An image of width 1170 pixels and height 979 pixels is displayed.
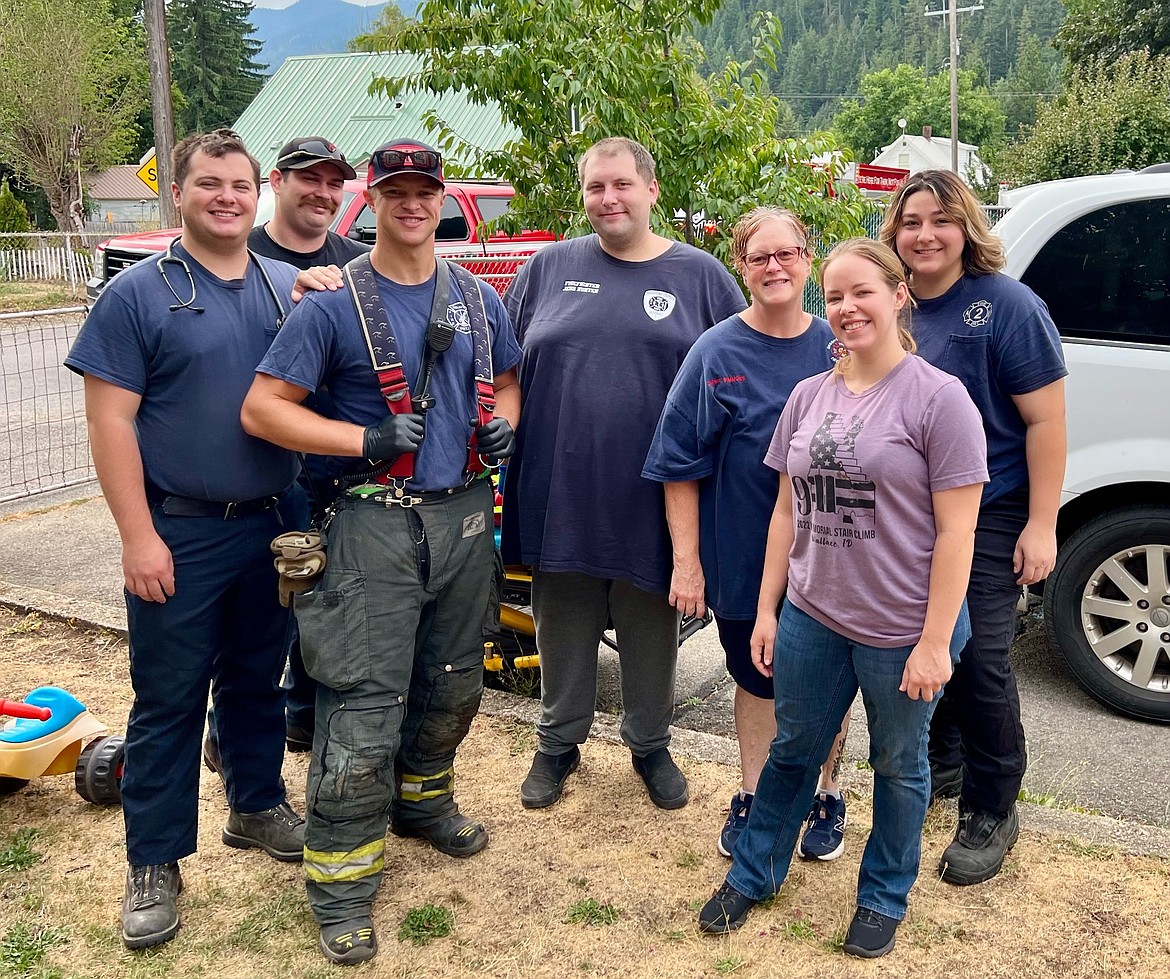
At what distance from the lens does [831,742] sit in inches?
118

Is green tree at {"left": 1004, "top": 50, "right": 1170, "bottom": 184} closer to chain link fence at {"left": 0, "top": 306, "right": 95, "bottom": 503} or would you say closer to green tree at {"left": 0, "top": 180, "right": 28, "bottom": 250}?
chain link fence at {"left": 0, "top": 306, "right": 95, "bottom": 503}

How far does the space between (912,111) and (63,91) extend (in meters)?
76.9

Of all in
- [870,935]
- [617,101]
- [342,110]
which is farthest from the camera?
[342,110]

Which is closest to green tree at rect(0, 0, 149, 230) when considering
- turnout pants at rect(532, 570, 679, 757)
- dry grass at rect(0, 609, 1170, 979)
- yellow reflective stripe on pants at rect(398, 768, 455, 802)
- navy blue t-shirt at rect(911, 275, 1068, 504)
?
dry grass at rect(0, 609, 1170, 979)

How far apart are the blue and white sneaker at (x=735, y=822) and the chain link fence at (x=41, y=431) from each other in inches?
217

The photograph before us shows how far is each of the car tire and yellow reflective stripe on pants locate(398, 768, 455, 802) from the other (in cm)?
257

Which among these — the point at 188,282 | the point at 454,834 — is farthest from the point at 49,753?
the point at 188,282

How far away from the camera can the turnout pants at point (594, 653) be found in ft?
12.2

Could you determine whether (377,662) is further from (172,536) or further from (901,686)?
(901,686)

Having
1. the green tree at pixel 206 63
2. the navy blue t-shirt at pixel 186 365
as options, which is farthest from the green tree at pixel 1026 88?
the navy blue t-shirt at pixel 186 365

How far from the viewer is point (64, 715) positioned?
3822mm

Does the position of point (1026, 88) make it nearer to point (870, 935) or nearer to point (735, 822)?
point (735, 822)

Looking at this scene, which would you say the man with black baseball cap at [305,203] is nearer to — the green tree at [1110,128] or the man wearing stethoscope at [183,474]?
the man wearing stethoscope at [183,474]

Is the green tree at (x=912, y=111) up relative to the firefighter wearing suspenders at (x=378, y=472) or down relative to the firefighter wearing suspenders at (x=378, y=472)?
up
